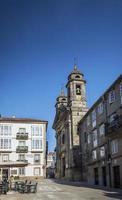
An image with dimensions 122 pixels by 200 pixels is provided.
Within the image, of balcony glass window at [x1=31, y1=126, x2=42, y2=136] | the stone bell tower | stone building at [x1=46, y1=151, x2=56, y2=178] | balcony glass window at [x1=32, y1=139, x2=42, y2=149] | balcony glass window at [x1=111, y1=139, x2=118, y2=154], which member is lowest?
Result: stone building at [x1=46, y1=151, x2=56, y2=178]

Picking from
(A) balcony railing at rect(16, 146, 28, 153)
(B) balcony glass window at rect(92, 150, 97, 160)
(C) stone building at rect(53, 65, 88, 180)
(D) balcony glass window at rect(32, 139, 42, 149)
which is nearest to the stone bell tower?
(C) stone building at rect(53, 65, 88, 180)

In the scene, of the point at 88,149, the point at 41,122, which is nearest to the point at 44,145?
the point at 41,122

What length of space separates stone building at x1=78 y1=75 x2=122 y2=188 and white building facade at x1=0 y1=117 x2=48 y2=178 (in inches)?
689

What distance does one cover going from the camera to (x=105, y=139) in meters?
39.0

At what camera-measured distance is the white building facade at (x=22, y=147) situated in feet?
218

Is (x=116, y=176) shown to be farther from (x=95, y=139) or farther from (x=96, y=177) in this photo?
(x=95, y=139)

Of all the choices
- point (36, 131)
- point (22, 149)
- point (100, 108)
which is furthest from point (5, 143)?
point (100, 108)

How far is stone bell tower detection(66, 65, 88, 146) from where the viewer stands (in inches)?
2352

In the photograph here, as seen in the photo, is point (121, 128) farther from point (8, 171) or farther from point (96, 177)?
point (8, 171)

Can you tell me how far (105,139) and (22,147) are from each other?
33.1 m

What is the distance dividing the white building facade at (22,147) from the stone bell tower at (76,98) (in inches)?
450

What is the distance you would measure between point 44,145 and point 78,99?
13.7 m

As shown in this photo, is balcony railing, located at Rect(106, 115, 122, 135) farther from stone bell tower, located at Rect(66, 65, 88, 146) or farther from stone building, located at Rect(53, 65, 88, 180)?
A: stone bell tower, located at Rect(66, 65, 88, 146)

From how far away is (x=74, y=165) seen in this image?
57719mm
